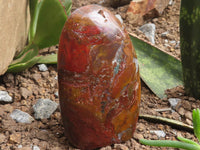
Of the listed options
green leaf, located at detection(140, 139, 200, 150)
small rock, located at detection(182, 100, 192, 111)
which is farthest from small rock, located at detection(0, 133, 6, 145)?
small rock, located at detection(182, 100, 192, 111)

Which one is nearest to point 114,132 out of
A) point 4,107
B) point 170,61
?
point 4,107

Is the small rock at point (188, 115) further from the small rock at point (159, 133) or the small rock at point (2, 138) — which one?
the small rock at point (2, 138)

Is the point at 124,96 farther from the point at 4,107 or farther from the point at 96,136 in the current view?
the point at 4,107

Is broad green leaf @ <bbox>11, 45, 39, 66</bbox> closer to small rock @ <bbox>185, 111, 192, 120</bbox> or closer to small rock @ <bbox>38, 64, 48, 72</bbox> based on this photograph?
small rock @ <bbox>38, 64, 48, 72</bbox>

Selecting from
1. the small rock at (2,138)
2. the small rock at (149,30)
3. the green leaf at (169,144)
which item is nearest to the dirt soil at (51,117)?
the small rock at (2,138)

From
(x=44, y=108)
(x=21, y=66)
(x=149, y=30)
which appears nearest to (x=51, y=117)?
(x=44, y=108)
